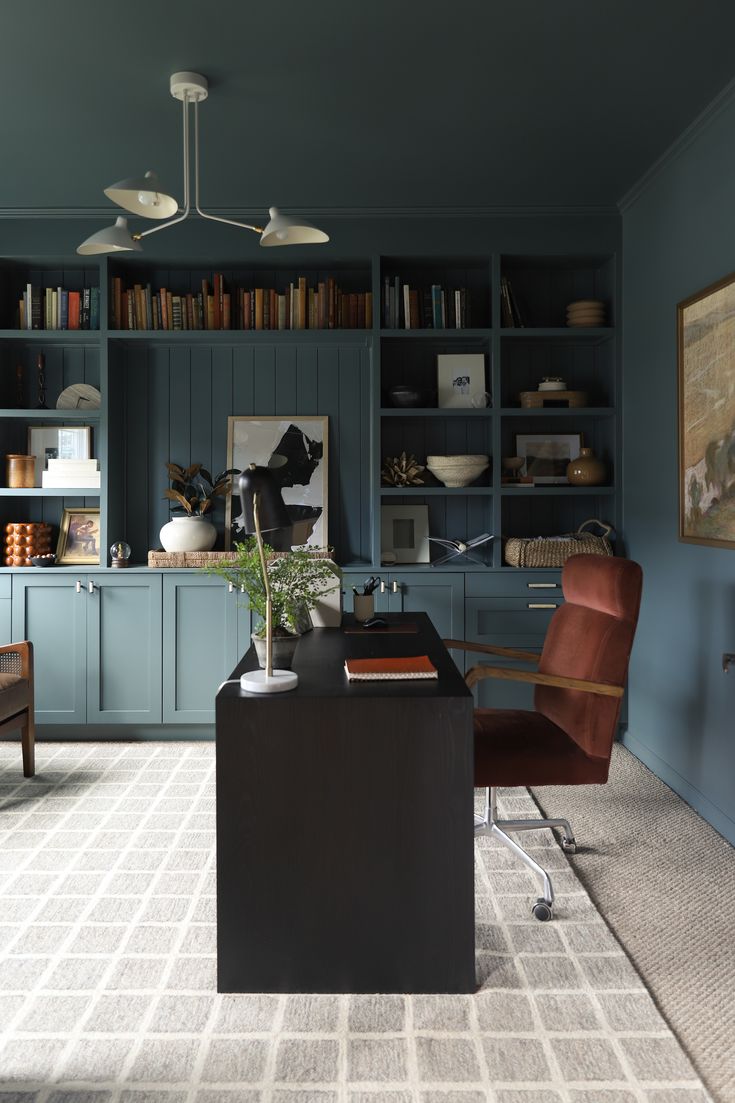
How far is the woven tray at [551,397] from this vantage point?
4.63m

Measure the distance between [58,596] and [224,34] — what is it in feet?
9.30

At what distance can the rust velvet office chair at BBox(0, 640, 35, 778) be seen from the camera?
148 inches

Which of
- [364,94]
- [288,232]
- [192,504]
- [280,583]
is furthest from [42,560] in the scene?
[364,94]

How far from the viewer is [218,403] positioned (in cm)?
495

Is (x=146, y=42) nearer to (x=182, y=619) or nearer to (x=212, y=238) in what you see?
(x=212, y=238)

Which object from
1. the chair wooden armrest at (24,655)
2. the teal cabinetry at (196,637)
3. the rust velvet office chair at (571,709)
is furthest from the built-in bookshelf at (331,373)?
the rust velvet office chair at (571,709)

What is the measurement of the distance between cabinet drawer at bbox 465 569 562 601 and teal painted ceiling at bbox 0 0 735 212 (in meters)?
1.94

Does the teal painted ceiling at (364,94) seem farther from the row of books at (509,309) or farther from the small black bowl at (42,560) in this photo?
the small black bowl at (42,560)

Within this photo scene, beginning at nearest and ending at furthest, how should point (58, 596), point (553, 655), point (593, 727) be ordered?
point (593, 727)
point (553, 655)
point (58, 596)

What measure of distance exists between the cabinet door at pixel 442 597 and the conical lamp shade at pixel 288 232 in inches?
77.1

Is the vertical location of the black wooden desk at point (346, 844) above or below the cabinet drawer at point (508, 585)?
below

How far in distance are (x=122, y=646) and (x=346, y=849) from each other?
267 centimetres

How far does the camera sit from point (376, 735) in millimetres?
2205

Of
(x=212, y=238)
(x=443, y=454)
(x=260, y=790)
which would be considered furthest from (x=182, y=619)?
(x=260, y=790)
